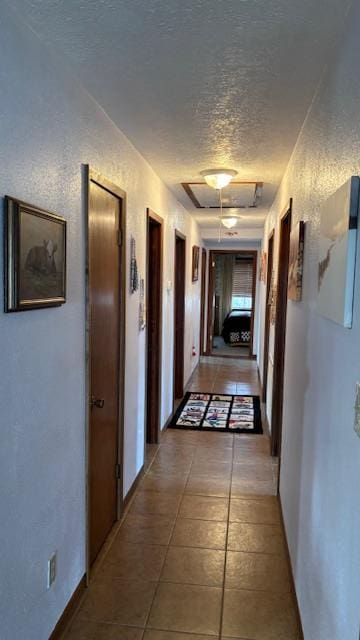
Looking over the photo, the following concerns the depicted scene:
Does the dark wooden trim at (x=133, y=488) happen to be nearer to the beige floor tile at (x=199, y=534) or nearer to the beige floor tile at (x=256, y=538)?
the beige floor tile at (x=199, y=534)

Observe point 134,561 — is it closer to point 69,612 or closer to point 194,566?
point 194,566

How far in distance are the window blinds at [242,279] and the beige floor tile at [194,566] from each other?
9.32m

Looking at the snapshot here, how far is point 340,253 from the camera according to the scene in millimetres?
1287

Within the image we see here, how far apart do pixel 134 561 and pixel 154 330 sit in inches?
77.1

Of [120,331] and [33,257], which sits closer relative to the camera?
[33,257]

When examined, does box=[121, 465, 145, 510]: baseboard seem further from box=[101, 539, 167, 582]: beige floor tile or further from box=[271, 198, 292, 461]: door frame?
box=[271, 198, 292, 461]: door frame

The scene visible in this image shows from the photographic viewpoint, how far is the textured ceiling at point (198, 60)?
1382 mm

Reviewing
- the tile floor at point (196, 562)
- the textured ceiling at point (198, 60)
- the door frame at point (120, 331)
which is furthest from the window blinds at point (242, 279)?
the door frame at point (120, 331)

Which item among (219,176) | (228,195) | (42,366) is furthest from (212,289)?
(42,366)

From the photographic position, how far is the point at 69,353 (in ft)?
6.30

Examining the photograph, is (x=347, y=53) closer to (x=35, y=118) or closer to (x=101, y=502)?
(x=35, y=118)

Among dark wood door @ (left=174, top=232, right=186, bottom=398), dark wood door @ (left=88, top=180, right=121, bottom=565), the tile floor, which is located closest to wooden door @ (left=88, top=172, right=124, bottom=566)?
dark wood door @ (left=88, top=180, right=121, bottom=565)

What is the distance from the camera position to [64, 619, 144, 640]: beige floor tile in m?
1.88

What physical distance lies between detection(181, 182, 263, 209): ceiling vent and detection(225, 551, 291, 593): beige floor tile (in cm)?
276
